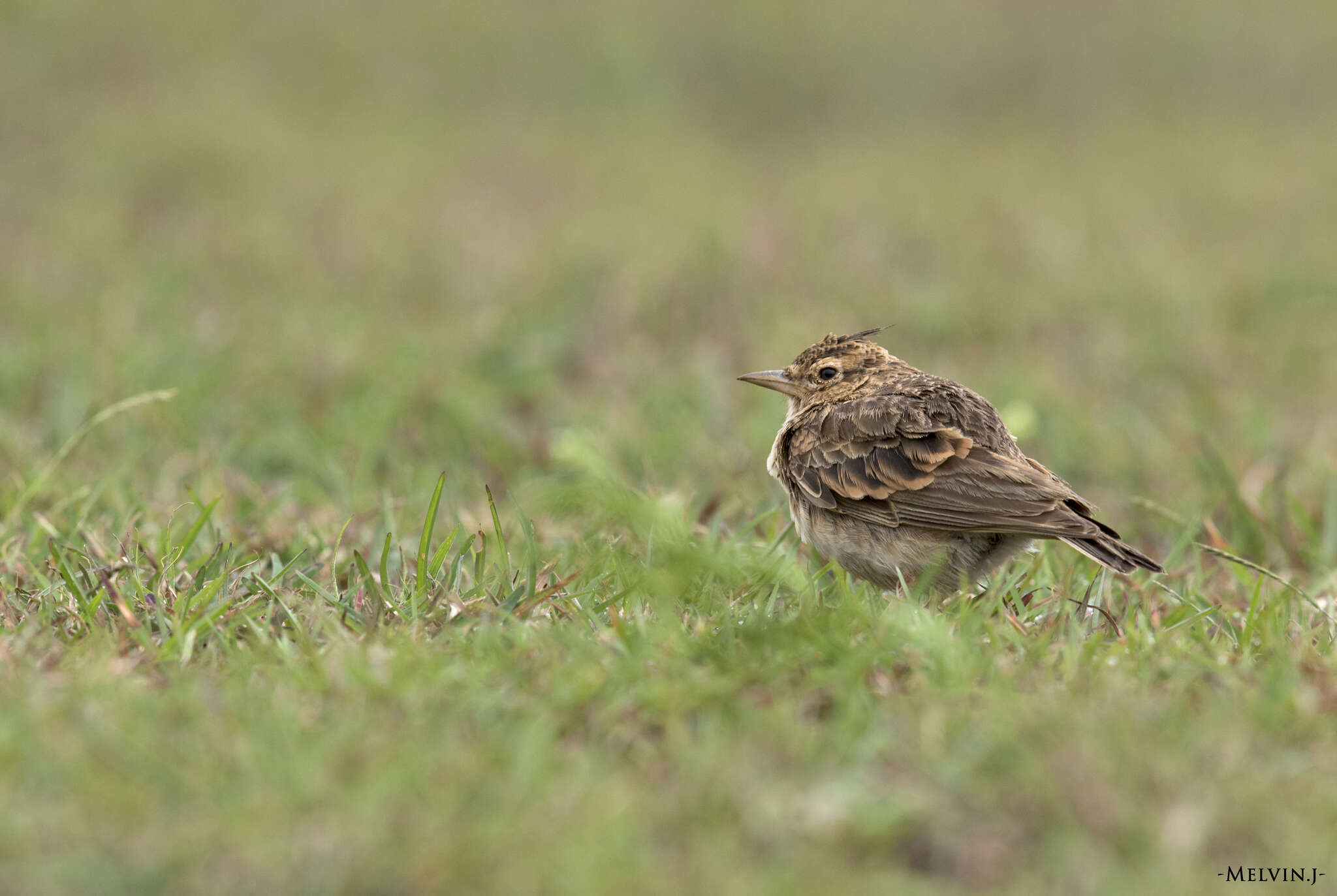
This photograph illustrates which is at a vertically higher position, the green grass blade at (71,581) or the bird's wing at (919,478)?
the green grass blade at (71,581)

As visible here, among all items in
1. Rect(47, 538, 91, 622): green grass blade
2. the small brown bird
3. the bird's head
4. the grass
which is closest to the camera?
Result: the grass

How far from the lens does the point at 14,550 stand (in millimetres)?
4387

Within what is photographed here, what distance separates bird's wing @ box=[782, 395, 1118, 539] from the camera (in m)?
4.12

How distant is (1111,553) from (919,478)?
2.21 feet

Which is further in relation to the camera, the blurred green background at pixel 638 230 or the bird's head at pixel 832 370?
the blurred green background at pixel 638 230

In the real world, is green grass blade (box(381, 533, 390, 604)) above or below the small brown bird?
above

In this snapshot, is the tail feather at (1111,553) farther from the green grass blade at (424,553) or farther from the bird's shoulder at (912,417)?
the green grass blade at (424,553)

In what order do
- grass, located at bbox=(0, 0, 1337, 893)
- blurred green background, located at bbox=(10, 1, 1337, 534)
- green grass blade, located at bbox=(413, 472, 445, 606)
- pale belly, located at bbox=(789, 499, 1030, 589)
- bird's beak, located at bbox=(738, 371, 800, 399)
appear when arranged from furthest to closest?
blurred green background, located at bbox=(10, 1, 1337, 534) → bird's beak, located at bbox=(738, 371, 800, 399) → pale belly, located at bbox=(789, 499, 1030, 589) → green grass blade, located at bbox=(413, 472, 445, 606) → grass, located at bbox=(0, 0, 1337, 893)

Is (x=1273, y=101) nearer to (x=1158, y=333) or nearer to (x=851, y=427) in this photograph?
(x=1158, y=333)

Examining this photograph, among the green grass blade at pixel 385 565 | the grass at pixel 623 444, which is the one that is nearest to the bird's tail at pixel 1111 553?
the grass at pixel 623 444

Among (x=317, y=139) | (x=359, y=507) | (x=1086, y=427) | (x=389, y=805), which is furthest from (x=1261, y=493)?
(x=317, y=139)

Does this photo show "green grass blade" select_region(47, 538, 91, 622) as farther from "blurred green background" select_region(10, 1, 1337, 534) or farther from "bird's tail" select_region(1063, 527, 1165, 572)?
"bird's tail" select_region(1063, 527, 1165, 572)

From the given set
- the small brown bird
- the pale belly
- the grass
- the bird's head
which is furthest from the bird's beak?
the pale belly

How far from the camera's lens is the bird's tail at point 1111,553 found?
393 cm
